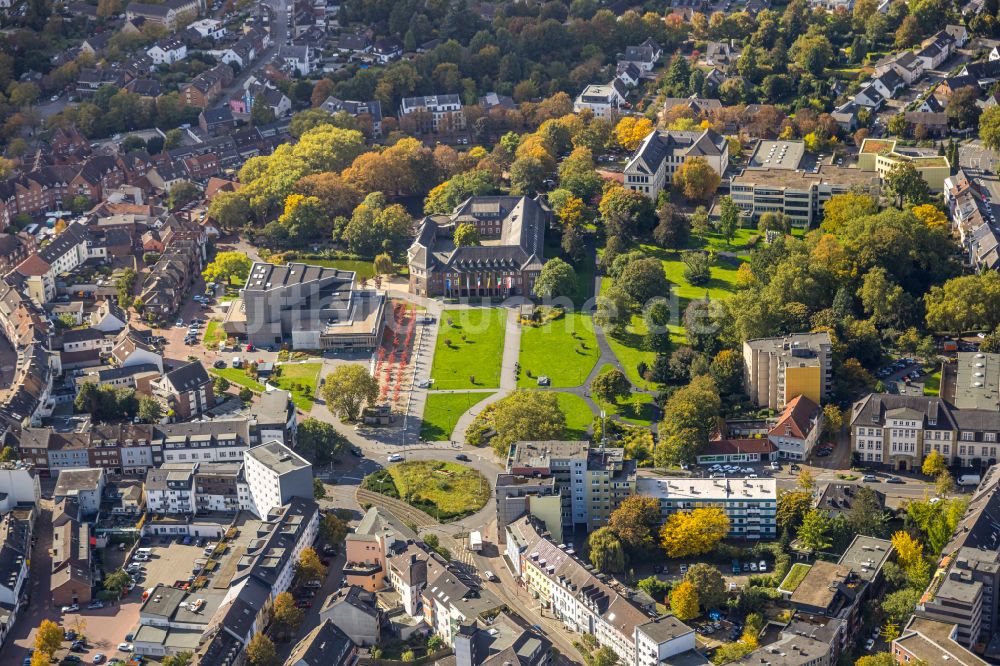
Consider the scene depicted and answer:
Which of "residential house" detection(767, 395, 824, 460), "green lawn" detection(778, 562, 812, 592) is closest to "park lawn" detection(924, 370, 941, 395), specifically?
"residential house" detection(767, 395, 824, 460)

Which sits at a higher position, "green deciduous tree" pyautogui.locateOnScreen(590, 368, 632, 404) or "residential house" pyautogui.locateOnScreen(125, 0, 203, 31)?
"residential house" pyautogui.locateOnScreen(125, 0, 203, 31)

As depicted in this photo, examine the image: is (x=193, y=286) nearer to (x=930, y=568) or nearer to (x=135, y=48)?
(x=135, y=48)

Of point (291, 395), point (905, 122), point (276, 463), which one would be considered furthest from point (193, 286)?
point (905, 122)

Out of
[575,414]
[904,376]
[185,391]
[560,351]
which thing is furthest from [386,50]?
[904,376]

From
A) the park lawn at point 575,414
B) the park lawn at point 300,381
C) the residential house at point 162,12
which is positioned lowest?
the park lawn at point 575,414

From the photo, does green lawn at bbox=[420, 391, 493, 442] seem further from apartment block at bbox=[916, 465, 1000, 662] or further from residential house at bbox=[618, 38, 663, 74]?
residential house at bbox=[618, 38, 663, 74]

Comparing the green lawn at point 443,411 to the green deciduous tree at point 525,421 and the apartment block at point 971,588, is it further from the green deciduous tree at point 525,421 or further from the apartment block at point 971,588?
the apartment block at point 971,588

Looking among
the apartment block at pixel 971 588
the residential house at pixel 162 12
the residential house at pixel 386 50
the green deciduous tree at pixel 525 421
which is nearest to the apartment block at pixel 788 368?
the green deciduous tree at pixel 525 421
